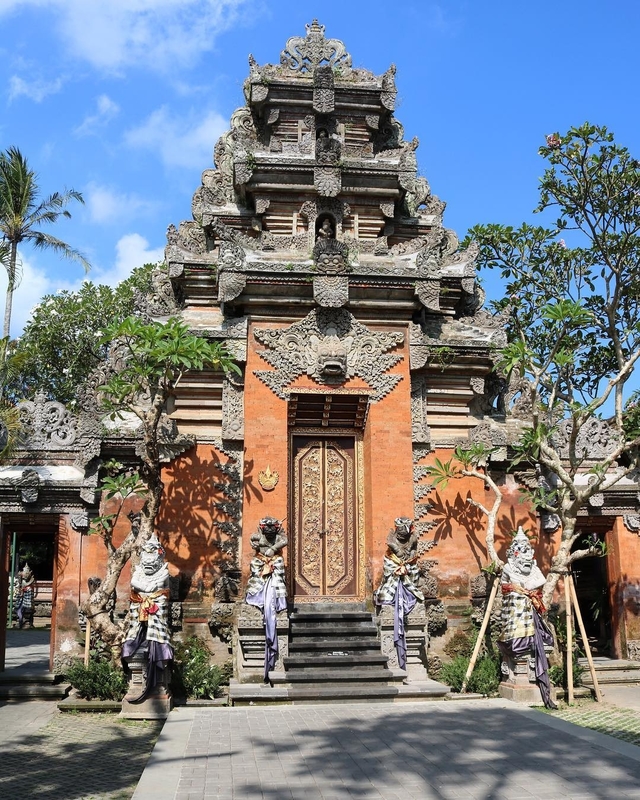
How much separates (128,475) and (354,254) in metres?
5.22

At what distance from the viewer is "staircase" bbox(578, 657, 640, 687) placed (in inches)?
486

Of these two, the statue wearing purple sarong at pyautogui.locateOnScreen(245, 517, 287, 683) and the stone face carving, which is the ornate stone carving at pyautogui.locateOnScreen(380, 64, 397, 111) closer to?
the stone face carving

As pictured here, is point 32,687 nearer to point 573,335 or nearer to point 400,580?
point 400,580


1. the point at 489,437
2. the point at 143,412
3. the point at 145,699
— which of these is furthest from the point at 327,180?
the point at 145,699

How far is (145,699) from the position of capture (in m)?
9.98

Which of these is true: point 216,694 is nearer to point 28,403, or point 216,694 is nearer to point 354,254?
point 28,403

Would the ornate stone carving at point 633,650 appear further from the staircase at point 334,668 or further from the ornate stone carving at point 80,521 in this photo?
the ornate stone carving at point 80,521

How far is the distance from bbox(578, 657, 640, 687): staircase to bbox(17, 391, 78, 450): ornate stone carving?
29.3 feet

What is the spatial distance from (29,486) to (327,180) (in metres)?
7.11

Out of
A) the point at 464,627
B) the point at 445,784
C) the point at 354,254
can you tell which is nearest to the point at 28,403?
the point at 354,254

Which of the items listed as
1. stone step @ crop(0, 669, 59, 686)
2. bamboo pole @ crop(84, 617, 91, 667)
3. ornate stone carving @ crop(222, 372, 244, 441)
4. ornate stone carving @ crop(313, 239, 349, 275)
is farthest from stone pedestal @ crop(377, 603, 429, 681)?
ornate stone carving @ crop(313, 239, 349, 275)

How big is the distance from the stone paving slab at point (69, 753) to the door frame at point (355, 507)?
3.44 metres

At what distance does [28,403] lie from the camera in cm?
1255

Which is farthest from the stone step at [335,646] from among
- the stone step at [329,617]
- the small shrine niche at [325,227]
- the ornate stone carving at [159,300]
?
the small shrine niche at [325,227]
